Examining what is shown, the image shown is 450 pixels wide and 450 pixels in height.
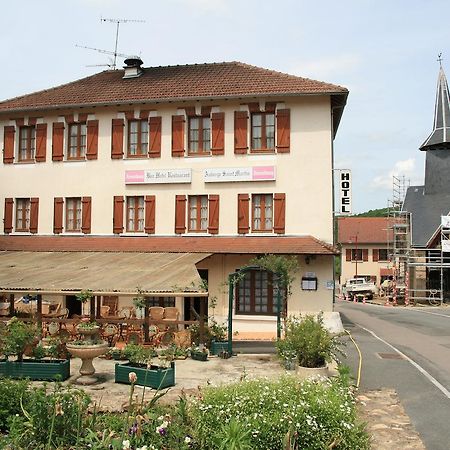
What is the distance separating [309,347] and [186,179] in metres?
10.7

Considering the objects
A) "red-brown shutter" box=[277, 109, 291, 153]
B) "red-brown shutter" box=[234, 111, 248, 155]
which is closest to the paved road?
"red-brown shutter" box=[277, 109, 291, 153]

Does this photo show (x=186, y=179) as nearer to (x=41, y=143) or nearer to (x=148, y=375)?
(x=41, y=143)

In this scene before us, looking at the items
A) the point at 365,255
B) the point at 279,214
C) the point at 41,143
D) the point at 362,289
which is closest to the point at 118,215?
the point at 41,143

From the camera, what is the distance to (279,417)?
20.0 ft

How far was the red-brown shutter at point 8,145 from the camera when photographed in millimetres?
22094

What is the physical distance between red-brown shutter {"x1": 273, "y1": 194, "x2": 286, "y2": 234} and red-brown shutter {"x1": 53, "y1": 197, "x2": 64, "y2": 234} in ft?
27.8

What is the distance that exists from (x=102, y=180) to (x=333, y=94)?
365 inches

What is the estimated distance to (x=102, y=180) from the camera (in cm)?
2098

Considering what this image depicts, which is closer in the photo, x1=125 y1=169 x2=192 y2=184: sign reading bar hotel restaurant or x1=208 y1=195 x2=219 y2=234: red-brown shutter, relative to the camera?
x1=208 y1=195 x2=219 y2=234: red-brown shutter

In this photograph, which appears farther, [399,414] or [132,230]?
[132,230]

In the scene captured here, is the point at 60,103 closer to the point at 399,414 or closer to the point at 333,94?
the point at 333,94

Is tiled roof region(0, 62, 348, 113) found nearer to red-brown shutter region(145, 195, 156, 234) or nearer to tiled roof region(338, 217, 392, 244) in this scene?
red-brown shutter region(145, 195, 156, 234)

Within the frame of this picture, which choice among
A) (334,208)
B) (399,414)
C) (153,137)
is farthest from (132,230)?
(399,414)

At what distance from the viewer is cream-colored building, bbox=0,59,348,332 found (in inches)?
754
